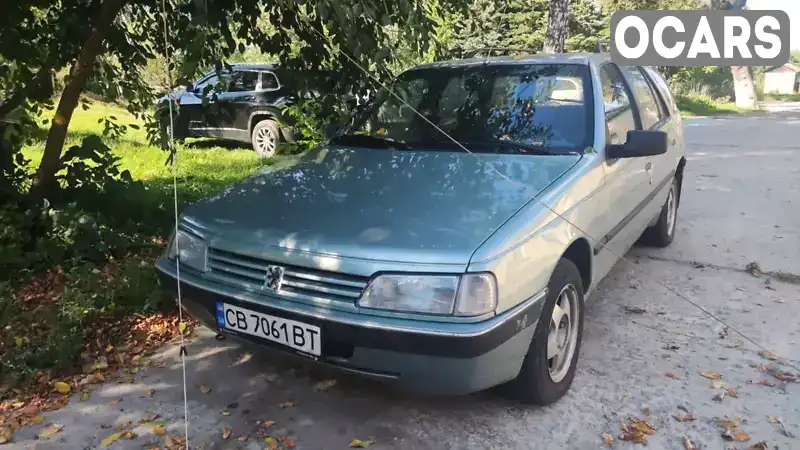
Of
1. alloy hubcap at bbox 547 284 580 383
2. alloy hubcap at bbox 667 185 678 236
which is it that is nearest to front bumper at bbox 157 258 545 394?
alloy hubcap at bbox 547 284 580 383

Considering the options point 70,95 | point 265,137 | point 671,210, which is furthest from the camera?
point 265,137

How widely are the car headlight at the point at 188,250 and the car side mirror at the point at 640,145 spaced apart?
81.0 inches

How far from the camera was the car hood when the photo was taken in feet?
7.99

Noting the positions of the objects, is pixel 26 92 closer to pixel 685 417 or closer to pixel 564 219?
pixel 564 219

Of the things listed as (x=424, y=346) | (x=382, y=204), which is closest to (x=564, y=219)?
(x=382, y=204)

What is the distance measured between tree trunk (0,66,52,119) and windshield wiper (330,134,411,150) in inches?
98.1

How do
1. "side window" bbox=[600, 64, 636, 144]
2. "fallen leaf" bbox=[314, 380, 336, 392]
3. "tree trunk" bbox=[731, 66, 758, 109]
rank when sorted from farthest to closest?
"tree trunk" bbox=[731, 66, 758, 109] < "side window" bbox=[600, 64, 636, 144] < "fallen leaf" bbox=[314, 380, 336, 392]

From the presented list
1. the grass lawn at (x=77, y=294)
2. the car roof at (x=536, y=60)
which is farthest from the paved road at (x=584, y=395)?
the car roof at (x=536, y=60)

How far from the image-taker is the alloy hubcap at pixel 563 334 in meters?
2.86

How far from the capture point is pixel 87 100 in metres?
5.21

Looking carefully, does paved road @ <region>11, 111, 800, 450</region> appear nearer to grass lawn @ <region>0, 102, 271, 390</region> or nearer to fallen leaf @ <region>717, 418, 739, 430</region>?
fallen leaf @ <region>717, 418, 739, 430</region>

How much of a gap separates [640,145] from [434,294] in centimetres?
161

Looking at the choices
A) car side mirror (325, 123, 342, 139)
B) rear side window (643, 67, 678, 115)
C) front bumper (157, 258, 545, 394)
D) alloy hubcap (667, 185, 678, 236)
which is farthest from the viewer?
alloy hubcap (667, 185, 678, 236)

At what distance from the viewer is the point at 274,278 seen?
2.55 meters
